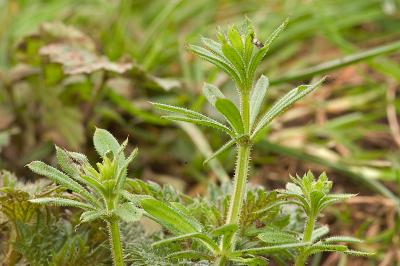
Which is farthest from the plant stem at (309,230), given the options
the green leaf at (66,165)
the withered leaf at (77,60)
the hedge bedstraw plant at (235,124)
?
the withered leaf at (77,60)

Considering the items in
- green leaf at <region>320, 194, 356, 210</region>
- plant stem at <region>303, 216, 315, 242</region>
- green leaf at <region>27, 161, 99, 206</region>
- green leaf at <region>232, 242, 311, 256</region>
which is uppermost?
green leaf at <region>320, 194, 356, 210</region>

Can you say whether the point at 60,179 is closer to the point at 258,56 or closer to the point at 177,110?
the point at 177,110

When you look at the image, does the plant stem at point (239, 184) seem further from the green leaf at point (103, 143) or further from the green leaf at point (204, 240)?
the green leaf at point (103, 143)

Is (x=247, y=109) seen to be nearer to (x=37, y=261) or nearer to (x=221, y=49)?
(x=221, y=49)

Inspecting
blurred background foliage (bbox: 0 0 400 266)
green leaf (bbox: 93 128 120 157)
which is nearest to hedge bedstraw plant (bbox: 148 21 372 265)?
green leaf (bbox: 93 128 120 157)

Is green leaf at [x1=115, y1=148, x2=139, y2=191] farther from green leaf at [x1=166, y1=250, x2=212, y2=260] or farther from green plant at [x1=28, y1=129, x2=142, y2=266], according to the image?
green leaf at [x1=166, y1=250, x2=212, y2=260]

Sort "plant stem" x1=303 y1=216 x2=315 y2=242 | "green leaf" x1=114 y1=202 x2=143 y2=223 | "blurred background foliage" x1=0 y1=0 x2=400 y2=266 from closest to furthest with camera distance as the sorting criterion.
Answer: "green leaf" x1=114 y1=202 x2=143 y2=223, "plant stem" x1=303 y1=216 x2=315 y2=242, "blurred background foliage" x1=0 y1=0 x2=400 y2=266
